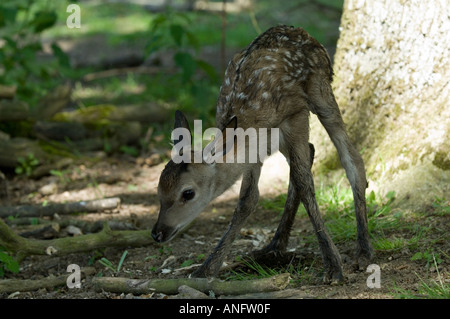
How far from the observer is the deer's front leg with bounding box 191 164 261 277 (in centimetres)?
495

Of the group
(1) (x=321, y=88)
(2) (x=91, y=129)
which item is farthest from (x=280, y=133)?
(2) (x=91, y=129)

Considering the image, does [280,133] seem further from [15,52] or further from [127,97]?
[127,97]

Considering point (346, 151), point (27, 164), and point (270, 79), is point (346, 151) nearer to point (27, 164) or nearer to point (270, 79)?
point (270, 79)

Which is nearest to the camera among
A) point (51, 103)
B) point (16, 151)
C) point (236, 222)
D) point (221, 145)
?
point (221, 145)

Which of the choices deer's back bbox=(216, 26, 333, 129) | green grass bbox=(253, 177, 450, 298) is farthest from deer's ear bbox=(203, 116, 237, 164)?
green grass bbox=(253, 177, 450, 298)

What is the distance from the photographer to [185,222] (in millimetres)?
4820

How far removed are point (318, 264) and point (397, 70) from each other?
2138mm

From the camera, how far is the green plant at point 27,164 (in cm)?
791

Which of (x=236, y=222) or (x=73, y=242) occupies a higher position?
(x=236, y=222)

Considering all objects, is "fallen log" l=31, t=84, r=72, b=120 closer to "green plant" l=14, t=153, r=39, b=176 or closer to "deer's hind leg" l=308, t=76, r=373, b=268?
"green plant" l=14, t=153, r=39, b=176

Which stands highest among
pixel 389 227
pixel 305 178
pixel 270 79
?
pixel 270 79

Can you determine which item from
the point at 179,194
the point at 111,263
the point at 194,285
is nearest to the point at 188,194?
the point at 179,194

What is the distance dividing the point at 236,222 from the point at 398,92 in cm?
213

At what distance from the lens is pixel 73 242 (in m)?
5.63
